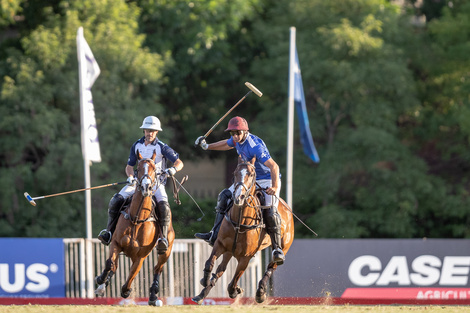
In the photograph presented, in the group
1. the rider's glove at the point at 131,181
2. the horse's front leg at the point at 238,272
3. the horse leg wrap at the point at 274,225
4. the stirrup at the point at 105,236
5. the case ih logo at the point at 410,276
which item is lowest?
the case ih logo at the point at 410,276

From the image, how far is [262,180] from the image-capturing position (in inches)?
459

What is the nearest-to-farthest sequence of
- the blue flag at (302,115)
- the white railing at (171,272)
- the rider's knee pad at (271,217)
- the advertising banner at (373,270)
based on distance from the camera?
the rider's knee pad at (271,217) < the white railing at (171,272) < the advertising banner at (373,270) < the blue flag at (302,115)

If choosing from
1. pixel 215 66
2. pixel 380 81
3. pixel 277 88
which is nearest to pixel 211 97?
pixel 215 66


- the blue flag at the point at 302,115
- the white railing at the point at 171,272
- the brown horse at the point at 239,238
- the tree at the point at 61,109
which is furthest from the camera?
the tree at the point at 61,109

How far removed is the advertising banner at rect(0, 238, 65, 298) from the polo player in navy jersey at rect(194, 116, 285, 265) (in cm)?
485

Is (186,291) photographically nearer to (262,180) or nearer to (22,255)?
(22,255)

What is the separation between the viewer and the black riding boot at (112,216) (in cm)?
1183

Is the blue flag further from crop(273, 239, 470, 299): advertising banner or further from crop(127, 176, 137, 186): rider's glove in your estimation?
crop(127, 176, 137, 186): rider's glove

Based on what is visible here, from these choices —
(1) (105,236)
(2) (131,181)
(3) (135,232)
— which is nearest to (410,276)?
(3) (135,232)

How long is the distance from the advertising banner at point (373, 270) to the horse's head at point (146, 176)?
5.39m

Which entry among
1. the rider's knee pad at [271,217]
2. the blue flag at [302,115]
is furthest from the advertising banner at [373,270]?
the rider's knee pad at [271,217]

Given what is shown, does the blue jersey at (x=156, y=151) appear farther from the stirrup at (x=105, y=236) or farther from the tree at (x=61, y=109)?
the tree at (x=61, y=109)

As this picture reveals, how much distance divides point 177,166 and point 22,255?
16.1 feet

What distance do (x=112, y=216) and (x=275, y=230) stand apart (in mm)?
2141
